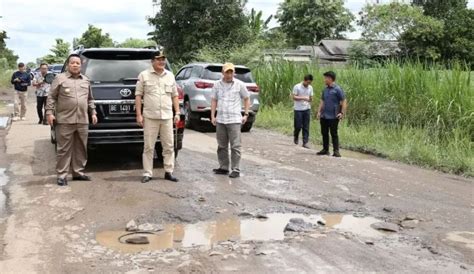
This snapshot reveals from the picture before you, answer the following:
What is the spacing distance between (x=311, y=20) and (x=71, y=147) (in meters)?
52.3

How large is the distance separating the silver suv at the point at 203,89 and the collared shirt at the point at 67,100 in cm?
709

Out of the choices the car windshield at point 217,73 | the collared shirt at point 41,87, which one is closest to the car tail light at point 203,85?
the car windshield at point 217,73

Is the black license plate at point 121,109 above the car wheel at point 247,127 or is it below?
above

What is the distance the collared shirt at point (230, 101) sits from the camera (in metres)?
8.58

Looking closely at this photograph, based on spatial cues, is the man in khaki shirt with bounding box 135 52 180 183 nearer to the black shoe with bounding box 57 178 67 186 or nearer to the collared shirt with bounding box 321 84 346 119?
the black shoe with bounding box 57 178 67 186

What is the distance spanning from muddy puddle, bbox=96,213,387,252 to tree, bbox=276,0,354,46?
169 feet

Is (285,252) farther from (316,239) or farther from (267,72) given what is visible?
(267,72)

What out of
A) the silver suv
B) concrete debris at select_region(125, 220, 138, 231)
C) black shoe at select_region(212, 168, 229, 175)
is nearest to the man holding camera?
the silver suv

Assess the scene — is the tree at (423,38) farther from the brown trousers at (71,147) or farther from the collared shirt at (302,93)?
the brown trousers at (71,147)

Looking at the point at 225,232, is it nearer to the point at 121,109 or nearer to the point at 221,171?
the point at 221,171

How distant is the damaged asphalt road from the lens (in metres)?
4.86

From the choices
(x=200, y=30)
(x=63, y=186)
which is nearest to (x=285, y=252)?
(x=63, y=186)

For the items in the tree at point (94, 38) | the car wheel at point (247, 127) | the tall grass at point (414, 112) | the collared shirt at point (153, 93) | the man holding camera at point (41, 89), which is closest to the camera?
the collared shirt at point (153, 93)

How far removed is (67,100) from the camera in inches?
305
